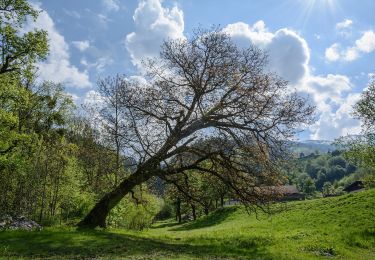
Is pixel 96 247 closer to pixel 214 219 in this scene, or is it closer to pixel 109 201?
pixel 109 201

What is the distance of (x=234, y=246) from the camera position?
2202cm

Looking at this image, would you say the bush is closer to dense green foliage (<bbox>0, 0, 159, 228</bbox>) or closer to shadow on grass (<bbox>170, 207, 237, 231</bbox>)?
dense green foliage (<bbox>0, 0, 159, 228</bbox>)

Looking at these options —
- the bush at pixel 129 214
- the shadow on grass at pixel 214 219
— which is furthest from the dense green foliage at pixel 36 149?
the shadow on grass at pixel 214 219

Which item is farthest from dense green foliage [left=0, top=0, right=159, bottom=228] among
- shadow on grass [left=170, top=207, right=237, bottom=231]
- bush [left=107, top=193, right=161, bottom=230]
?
shadow on grass [left=170, top=207, right=237, bottom=231]

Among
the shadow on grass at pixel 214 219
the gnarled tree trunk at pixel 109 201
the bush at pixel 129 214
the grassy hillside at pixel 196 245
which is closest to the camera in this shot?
the grassy hillside at pixel 196 245

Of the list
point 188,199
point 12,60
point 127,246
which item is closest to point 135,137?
point 188,199

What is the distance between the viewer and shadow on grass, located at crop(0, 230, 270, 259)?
57.4 feet

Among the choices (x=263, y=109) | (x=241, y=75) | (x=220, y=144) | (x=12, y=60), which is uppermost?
(x=12, y=60)

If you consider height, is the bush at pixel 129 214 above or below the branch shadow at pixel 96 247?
above

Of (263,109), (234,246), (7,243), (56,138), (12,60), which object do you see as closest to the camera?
(7,243)

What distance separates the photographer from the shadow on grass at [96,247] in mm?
17484

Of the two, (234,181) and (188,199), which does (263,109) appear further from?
(188,199)

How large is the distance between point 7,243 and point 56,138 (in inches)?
1524

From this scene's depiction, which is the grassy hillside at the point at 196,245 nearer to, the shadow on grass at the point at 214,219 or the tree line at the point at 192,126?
the tree line at the point at 192,126
